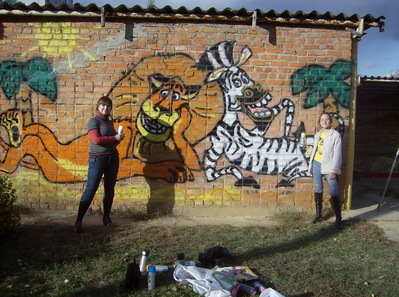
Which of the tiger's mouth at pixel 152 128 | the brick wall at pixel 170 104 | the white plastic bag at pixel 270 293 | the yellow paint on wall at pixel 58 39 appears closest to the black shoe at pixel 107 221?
the brick wall at pixel 170 104

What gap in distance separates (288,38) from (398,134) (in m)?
12.5

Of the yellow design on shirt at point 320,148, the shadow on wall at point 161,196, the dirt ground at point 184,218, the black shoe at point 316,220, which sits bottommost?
the dirt ground at point 184,218

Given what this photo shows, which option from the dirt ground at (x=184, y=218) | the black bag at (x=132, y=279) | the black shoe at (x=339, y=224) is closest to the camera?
the black bag at (x=132, y=279)

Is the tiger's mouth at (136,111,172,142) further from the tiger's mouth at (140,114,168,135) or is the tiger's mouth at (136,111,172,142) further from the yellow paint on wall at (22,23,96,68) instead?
the yellow paint on wall at (22,23,96,68)

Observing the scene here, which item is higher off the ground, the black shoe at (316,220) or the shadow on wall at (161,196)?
the shadow on wall at (161,196)

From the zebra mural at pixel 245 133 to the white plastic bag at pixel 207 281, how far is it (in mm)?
2353

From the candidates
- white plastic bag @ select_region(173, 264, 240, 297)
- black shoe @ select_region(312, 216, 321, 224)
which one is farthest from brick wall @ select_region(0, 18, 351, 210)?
white plastic bag @ select_region(173, 264, 240, 297)

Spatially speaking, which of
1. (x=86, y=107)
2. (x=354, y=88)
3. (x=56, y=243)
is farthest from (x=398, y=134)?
(x=56, y=243)

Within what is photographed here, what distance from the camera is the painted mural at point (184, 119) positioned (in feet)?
17.6

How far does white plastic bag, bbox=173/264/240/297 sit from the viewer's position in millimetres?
2963

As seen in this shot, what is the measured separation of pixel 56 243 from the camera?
13.7ft

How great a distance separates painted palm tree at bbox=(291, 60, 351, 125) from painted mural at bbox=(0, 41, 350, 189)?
0.05 feet

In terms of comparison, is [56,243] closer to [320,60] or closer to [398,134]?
[320,60]

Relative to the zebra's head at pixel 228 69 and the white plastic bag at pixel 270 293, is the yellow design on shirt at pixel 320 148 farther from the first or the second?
the white plastic bag at pixel 270 293
